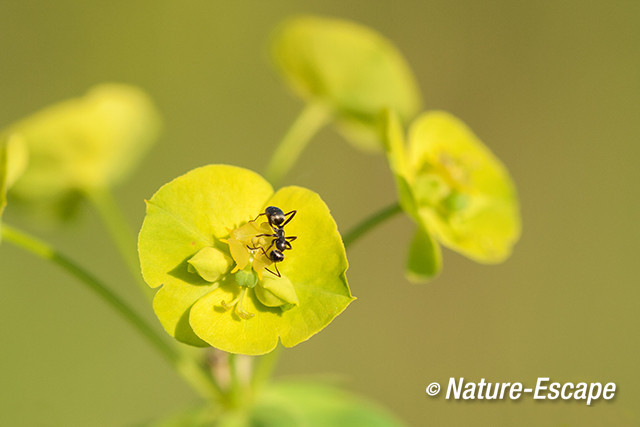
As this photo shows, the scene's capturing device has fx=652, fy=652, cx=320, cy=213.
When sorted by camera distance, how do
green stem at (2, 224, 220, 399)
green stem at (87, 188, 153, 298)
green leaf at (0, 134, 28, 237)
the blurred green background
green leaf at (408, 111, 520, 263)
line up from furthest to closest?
1. the blurred green background
2. green stem at (87, 188, 153, 298)
3. green leaf at (408, 111, 520, 263)
4. green stem at (2, 224, 220, 399)
5. green leaf at (0, 134, 28, 237)

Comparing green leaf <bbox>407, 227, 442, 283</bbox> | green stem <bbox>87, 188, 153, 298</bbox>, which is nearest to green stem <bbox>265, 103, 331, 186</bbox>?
green stem <bbox>87, 188, 153, 298</bbox>

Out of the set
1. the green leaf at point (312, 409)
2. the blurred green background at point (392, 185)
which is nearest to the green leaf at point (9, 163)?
the green leaf at point (312, 409)

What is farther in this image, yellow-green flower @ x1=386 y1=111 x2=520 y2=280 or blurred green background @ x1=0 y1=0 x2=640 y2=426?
blurred green background @ x1=0 y1=0 x2=640 y2=426

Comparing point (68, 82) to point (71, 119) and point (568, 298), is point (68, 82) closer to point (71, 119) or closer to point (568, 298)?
point (71, 119)

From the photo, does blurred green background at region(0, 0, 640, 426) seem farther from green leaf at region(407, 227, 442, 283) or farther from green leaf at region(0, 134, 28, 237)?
green leaf at region(0, 134, 28, 237)

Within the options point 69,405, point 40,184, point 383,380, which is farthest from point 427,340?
point 40,184
